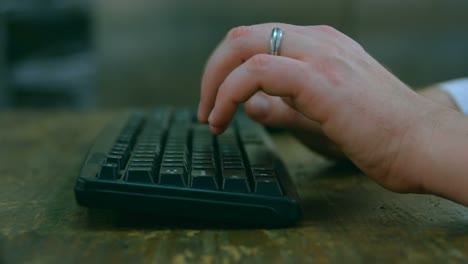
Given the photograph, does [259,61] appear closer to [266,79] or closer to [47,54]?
[266,79]

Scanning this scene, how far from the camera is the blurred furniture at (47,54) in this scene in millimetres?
2076

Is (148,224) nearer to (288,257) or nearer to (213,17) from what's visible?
(288,257)

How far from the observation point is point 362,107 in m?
0.59

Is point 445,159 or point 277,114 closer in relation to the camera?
point 445,159

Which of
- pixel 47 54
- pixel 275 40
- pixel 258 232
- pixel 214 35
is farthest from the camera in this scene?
pixel 47 54

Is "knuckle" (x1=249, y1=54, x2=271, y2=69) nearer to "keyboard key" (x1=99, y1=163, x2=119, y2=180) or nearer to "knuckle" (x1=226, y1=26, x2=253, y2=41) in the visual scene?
"knuckle" (x1=226, y1=26, x2=253, y2=41)

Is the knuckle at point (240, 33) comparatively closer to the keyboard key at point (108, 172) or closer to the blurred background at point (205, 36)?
the keyboard key at point (108, 172)

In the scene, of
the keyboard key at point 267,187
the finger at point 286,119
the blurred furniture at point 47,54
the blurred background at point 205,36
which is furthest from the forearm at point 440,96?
the blurred furniture at point 47,54

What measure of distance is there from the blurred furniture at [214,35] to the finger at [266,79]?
1.16m

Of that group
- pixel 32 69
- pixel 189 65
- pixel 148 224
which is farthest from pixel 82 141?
pixel 32 69

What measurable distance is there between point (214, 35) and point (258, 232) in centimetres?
131

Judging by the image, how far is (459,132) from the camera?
0.57 meters

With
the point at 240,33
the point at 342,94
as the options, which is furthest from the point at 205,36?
the point at 342,94

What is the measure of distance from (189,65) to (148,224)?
1291 millimetres
